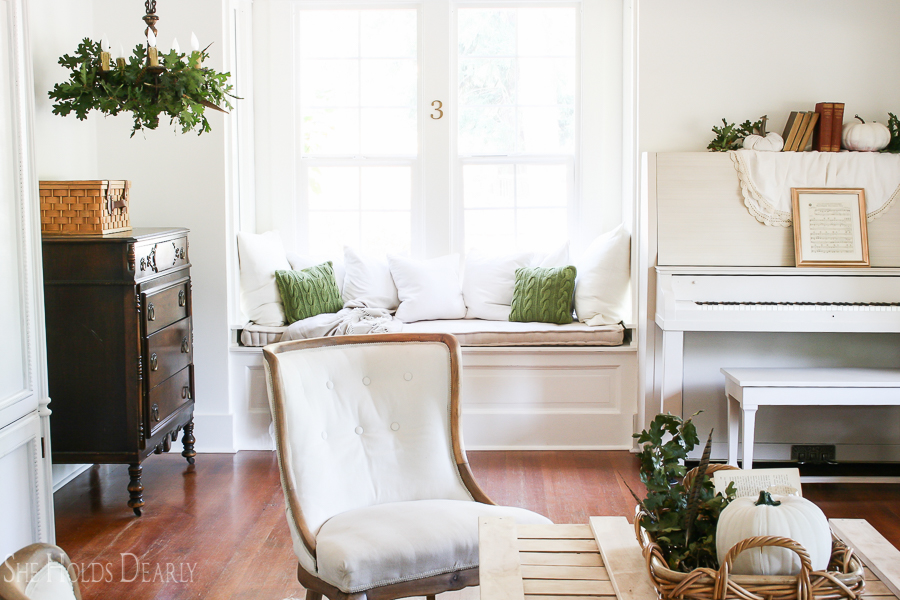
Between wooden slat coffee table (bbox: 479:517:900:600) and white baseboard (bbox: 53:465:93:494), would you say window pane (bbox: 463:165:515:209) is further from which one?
wooden slat coffee table (bbox: 479:517:900:600)

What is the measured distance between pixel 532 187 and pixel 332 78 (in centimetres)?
132

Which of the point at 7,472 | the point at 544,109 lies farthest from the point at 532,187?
the point at 7,472

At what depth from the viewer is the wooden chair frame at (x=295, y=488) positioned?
1932 millimetres

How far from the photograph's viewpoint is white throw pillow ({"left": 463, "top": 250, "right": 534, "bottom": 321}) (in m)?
4.38

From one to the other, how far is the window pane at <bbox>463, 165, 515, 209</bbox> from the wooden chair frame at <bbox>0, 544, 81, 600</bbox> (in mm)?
3717

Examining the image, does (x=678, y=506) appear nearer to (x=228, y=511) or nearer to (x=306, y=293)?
(x=228, y=511)

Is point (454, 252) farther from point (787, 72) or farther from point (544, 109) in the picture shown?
point (787, 72)

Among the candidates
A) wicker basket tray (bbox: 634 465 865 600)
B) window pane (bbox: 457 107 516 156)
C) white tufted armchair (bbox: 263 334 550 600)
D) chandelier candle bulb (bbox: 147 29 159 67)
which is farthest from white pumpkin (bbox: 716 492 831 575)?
window pane (bbox: 457 107 516 156)

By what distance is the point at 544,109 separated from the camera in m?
4.55

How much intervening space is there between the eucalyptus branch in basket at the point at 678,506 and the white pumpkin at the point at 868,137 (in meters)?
2.73

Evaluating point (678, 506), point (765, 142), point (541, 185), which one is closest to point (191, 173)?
point (541, 185)

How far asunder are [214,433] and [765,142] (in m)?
3.08

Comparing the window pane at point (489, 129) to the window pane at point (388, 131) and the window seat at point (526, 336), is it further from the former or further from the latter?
the window seat at point (526, 336)

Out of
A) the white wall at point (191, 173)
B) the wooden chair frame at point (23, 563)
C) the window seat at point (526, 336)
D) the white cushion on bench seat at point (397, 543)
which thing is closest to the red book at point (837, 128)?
the window seat at point (526, 336)
